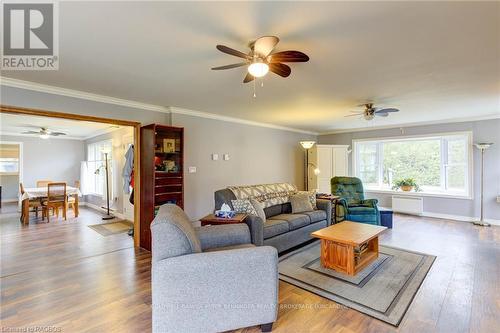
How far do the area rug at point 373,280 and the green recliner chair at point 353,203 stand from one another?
110cm

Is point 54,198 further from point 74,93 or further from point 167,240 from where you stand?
point 167,240

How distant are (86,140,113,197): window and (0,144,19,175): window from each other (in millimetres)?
2142

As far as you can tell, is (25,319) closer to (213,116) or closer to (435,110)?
(213,116)

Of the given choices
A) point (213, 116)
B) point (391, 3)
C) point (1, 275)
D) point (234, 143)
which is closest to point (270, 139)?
Result: point (234, 143)

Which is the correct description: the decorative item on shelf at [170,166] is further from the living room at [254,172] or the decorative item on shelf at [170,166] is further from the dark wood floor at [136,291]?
the dark wood floor at [136,291]

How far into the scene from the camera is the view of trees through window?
576cm

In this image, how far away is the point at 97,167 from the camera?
7793mm

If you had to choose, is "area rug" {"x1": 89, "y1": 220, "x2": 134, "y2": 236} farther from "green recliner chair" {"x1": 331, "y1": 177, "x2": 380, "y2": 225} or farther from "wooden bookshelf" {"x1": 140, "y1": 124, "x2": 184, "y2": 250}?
"green recliner chair" {"x1": 331, "y1": 177, "x2": 380, "y2": 225}

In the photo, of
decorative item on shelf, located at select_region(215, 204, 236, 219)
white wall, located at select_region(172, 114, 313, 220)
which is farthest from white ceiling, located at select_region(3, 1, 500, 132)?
decorative item on shelf, located at select_region(215, 204, 236, 219)

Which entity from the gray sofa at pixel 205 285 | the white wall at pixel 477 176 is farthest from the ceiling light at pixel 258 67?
the white wall at pixel 477 176

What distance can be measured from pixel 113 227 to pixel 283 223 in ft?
12.7

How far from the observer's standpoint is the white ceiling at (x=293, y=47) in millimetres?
1708

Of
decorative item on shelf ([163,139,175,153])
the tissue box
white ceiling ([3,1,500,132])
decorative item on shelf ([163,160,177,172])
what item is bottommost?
the tissue box

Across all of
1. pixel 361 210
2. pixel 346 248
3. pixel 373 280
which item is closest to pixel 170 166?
pixel 346 248
